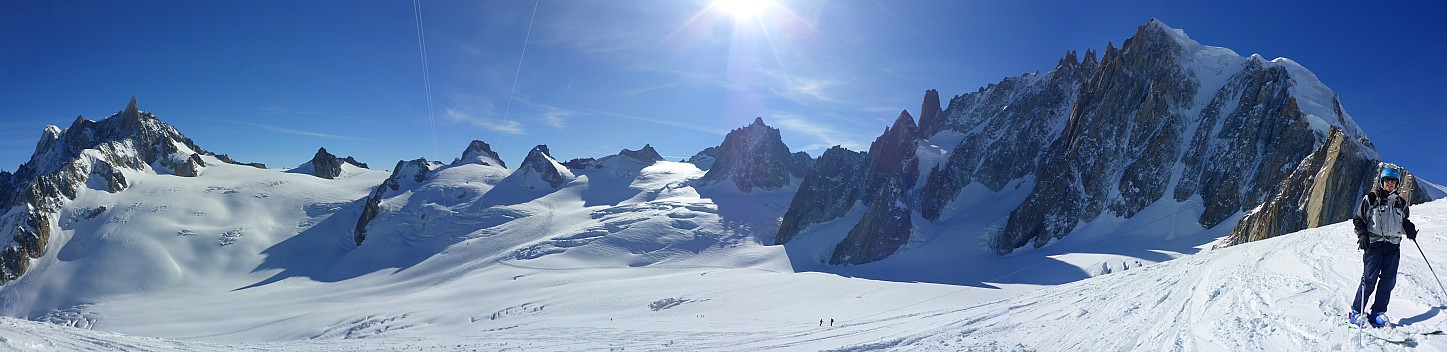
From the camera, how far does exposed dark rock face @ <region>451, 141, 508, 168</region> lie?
17000cm

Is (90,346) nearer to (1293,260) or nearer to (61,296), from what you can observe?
(1293,260)

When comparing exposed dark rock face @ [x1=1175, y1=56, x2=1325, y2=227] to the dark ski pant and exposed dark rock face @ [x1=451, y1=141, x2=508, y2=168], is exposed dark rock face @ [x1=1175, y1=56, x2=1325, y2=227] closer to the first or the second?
the dark ski pant

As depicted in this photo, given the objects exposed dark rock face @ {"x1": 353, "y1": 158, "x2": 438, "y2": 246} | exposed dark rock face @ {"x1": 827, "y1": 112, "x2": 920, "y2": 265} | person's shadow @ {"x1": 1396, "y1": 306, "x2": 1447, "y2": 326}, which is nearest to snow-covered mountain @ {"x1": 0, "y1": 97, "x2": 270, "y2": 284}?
exposed dark rock face @ {"x1": 353, "y1": 158, "x2": 438, "y2": 246}

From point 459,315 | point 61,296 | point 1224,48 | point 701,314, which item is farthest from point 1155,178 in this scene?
point 61,296

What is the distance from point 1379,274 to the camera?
24.0ft

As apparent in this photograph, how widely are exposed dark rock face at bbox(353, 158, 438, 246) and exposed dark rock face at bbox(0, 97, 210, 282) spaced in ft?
141

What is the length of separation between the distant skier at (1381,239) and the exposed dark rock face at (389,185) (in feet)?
425

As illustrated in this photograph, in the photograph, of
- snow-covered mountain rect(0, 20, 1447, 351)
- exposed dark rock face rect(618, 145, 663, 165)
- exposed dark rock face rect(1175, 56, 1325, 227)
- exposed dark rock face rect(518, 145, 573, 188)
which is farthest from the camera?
exposed dark rock face rect(618, 145, 663, 165)

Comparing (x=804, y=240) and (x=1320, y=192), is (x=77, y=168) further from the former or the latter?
(x=1320, y=192)

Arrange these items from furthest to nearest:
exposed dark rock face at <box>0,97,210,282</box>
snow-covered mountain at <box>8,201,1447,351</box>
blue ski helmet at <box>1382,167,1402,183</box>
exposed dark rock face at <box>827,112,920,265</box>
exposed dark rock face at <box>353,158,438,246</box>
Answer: exposed dark rock face at <box>353,158,438,246</box> < exposed dark rock face at <box>0,97,210,282</box> < exposed dark rock face at <box>827,112,920,265</box> < snow-covered mountain at <box>8,201,1447,351</box> < blue ski helmet at <box>1382,167,1402,183</box>

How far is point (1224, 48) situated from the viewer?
63.5 meters

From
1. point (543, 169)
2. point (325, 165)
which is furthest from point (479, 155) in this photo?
point (325, 165)

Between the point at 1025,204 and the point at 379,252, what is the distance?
10781 cm

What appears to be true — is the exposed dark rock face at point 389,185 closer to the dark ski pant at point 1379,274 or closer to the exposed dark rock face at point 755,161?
the exposed dark rock face at point 755,161
